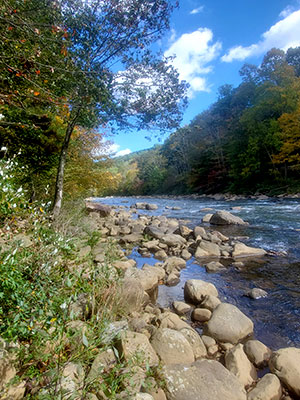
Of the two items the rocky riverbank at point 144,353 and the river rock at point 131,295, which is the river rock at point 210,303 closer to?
the rocky riverbank at point 144,353

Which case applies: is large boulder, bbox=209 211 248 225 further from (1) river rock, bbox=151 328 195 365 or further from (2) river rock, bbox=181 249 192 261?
(1) river rock, bbox=151 328 195 365

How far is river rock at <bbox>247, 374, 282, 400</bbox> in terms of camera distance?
169cm

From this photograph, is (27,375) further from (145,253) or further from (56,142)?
(56,142)

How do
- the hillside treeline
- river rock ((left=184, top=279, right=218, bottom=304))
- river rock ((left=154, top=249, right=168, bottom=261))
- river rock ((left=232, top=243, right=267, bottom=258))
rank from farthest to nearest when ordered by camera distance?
the hillside treeline < river rock ((left=154, top=249, right=168, bottom=261)) < river rock ((left=232, top=243, right=267, bottom=258)) < river rock ((left=184, top=279, right=218, bottom=304))

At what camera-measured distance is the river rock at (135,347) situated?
1.69 metres

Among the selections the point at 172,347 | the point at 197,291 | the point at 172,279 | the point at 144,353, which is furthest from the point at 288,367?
the point at 172,279

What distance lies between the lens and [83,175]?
24.5 feet

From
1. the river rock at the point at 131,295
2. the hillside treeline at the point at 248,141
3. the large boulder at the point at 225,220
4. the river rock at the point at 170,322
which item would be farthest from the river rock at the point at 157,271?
the large boulder at the point at 225,220

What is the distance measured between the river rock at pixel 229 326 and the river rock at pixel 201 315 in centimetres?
19

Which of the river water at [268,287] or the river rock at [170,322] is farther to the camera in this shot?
the river water at [268,287]

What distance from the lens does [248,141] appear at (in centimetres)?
2391

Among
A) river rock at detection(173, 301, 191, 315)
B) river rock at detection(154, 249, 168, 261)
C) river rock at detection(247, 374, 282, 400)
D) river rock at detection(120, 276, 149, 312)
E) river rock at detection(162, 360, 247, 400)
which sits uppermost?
river rock at detection(120, 276, 149, 312)

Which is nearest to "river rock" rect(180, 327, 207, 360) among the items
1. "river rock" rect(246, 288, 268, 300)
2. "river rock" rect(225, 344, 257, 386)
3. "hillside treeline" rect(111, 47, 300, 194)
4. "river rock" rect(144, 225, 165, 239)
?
"river rock" rect(225, 344, 257, 386)

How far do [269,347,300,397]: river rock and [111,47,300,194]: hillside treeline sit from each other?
5881mm
